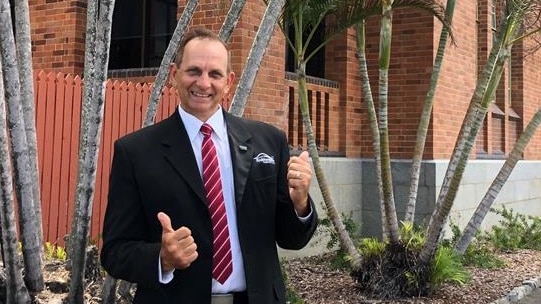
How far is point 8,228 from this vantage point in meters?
3.10

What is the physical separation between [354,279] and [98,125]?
11.8 feet

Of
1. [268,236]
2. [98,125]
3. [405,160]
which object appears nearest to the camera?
[268,236]

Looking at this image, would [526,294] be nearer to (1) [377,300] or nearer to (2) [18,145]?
(1) [377,300]

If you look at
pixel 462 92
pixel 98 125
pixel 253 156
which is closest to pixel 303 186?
pixel 253 156

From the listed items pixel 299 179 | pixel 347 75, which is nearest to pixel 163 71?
pixel 299 179

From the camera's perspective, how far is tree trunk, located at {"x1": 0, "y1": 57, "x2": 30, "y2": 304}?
304 cm

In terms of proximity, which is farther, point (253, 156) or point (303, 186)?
point (253, 156)

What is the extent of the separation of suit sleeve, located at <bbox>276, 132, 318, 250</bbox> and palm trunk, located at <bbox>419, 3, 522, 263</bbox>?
151 inches

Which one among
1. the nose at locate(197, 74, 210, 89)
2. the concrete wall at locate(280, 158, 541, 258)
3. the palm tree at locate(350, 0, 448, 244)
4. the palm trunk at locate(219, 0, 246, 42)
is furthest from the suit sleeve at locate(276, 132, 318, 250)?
the concrete wall at locate(280, 158, 541, 258)

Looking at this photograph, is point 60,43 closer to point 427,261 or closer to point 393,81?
point 393,81

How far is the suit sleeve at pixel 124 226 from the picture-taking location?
180cm

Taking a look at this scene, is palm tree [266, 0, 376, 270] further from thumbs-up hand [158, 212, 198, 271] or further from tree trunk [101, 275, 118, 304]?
thumbs-up hand [158, 212, 198, 271]

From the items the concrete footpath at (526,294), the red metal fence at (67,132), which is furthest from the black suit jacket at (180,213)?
the concrete footpath at (526,294)

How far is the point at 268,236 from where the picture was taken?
1987 millimetres
